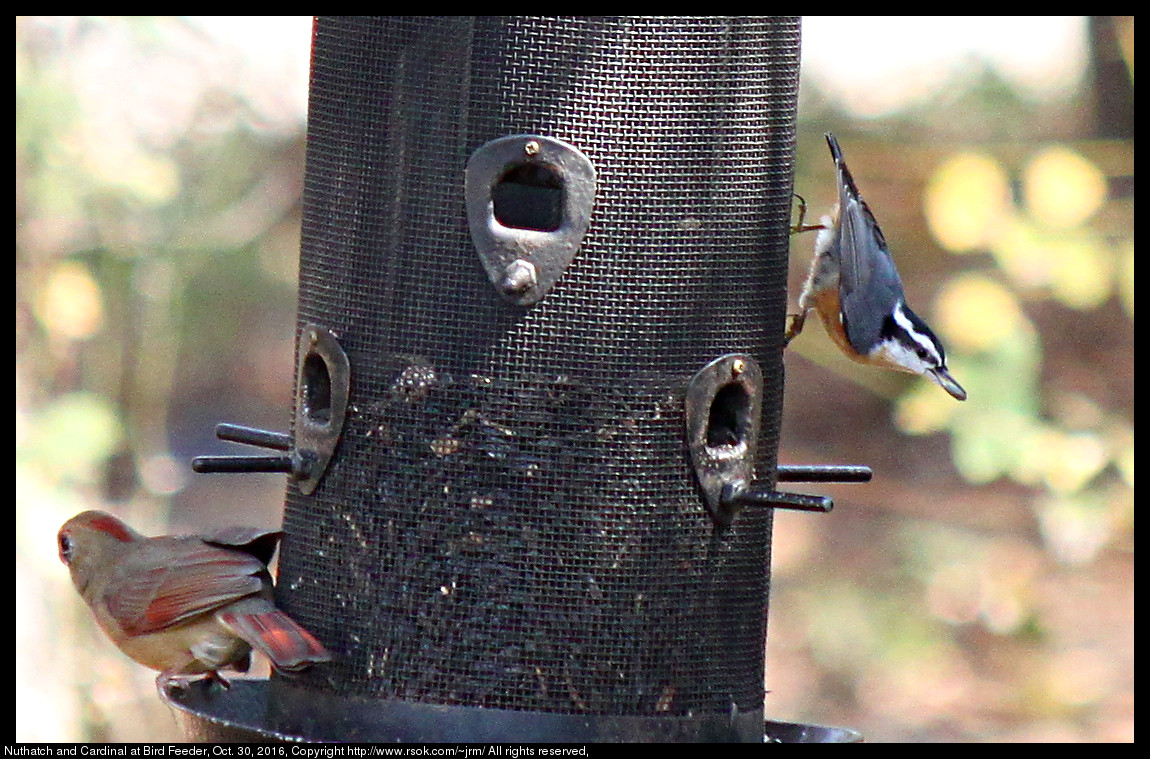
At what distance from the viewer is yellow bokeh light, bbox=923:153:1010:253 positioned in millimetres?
6305

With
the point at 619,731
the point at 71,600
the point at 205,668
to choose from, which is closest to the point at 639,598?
the point at 619,731

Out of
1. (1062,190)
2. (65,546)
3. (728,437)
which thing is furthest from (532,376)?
(1062,190)

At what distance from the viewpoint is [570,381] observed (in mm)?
4148

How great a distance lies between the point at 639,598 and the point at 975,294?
9.35 ft

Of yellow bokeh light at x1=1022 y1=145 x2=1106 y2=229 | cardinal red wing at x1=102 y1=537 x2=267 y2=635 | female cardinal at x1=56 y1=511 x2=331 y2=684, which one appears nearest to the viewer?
female cardinal at x1=56 y1=511 x2=331 y2=684

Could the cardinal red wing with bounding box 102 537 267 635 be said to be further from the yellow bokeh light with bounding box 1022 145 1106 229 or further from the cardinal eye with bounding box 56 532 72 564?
the yellow bokeh light with bounding box 1022 145 1106 229

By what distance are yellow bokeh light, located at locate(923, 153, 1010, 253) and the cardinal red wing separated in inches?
119

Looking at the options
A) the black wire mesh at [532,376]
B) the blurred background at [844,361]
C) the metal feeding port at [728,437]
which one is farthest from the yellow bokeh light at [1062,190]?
the black wire mesh at [532,376]

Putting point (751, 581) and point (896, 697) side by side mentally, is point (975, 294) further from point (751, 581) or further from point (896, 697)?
point (896, 697)

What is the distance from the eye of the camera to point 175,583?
14.6 ft

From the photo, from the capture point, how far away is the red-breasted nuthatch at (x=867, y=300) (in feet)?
19.6

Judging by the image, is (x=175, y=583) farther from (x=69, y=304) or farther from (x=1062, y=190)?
(x=1062, y=190)

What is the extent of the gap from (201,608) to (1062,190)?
3446 millimetres

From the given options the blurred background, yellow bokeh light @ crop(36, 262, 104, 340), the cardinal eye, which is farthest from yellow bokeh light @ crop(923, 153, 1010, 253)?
yellow bokeh light @ crop(36, 262, 104, 340)
